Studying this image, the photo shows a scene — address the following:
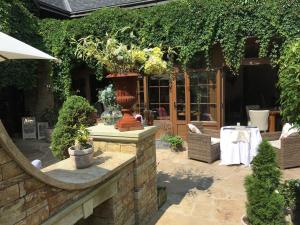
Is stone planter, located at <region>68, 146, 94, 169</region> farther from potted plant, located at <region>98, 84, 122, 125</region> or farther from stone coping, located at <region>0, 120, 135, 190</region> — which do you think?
potted plant, located at <region>98, 84, 122, 125</region>

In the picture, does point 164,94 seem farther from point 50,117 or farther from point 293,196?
point 293,196

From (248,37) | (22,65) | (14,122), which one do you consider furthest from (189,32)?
(14,122)

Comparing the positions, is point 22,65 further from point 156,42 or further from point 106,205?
point 106,205

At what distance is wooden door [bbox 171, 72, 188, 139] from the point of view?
29.2ft

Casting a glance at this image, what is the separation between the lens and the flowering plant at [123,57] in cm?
401

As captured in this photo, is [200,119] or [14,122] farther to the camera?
[14,122]

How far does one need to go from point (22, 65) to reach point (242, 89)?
29.1 ft

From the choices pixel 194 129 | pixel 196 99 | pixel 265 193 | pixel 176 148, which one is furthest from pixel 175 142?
pixel 265 193

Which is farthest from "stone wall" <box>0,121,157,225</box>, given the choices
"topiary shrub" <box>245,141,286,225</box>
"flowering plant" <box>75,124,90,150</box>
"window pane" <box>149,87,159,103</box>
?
"window pane" <box>149,87,159,103</box>

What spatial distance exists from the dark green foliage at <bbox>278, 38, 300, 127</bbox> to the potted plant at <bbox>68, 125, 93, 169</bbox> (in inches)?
94.2

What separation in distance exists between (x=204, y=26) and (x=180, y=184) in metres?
4.26

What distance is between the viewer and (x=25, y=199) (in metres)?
2.24

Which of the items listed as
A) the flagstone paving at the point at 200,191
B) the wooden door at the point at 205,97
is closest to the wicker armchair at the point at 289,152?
the flagstone paving at the point at 200,191

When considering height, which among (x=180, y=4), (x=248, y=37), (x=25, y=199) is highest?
(x=180, y=4)
